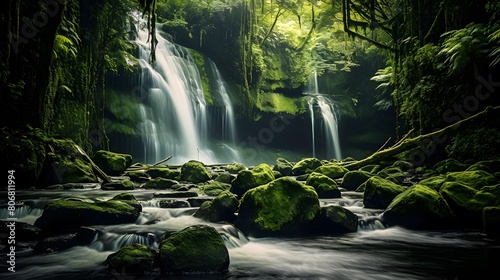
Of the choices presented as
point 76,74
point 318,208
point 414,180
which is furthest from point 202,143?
point 318,208

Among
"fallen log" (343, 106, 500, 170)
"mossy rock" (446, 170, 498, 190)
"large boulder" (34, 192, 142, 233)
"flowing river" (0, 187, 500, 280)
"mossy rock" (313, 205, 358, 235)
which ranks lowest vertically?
"flowing river" (0, 187, 500, 280)

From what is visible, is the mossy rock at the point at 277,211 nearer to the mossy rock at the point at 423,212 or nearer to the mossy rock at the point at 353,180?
the mossy rock at the point at 423,212

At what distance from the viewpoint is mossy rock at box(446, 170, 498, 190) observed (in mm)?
6316

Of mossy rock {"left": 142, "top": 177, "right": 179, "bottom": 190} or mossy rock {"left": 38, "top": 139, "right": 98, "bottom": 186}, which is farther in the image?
mossy rock {"left": 142, "top": 177, "right": 179, "bottom": 190}

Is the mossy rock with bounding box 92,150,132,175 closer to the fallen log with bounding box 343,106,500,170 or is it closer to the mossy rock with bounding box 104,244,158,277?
the fallen log with bounding box 343,106,500,170

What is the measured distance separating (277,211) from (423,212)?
2.52m

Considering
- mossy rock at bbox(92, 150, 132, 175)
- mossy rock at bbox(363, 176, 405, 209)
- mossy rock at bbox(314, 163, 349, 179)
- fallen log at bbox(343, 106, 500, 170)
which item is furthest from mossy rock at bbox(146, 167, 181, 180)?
mossy rock at bbox(363, 176, 405, 209)

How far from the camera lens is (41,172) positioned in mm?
9156

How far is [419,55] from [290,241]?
28.0 feet

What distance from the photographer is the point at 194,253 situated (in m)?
3.63

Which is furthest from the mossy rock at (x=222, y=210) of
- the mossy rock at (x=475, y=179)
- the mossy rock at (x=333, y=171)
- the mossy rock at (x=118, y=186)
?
the mossy rock at (x=333, y=171)

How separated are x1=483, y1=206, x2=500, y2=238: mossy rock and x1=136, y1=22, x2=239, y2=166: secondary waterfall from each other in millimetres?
14056

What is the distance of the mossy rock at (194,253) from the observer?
3562mm

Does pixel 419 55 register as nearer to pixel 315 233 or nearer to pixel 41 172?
pixel 315 233
